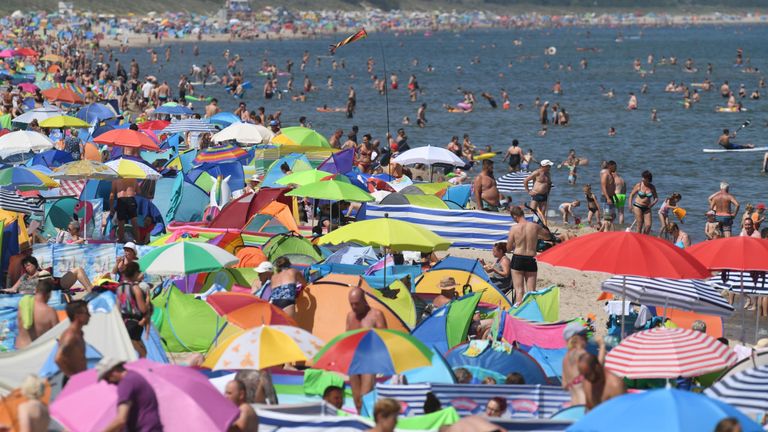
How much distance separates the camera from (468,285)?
490 inches

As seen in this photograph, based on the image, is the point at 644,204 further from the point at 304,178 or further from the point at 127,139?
the point at 127,139

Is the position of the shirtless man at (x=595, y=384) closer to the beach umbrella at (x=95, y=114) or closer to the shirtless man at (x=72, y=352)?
the shirtless man at (x=72, y=352)

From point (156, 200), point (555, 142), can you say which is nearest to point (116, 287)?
point (156, 200)

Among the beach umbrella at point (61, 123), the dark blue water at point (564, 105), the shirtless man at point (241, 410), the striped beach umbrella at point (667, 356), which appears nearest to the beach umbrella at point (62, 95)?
the beach umbrella at point (61, 123)

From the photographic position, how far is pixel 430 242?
467 inches

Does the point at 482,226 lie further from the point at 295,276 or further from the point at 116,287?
the point at 116,287

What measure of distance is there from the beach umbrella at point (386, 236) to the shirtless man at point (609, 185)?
8105mm

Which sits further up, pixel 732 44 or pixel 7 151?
pixel 7 151

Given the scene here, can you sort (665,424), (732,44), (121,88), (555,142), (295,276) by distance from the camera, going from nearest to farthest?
(665,424) < (295,276) < (555,142) < (121,88) < (732,44)

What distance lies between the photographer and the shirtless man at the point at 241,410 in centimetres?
690

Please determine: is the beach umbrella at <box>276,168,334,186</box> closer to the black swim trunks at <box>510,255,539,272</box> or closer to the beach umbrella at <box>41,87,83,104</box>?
the black swim trunks at <box>510,255,539,272</box>

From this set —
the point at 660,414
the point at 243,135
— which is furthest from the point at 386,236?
the point at 243,135

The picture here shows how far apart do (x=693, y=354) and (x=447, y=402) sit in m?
1.87

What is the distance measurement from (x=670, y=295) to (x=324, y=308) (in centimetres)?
309
